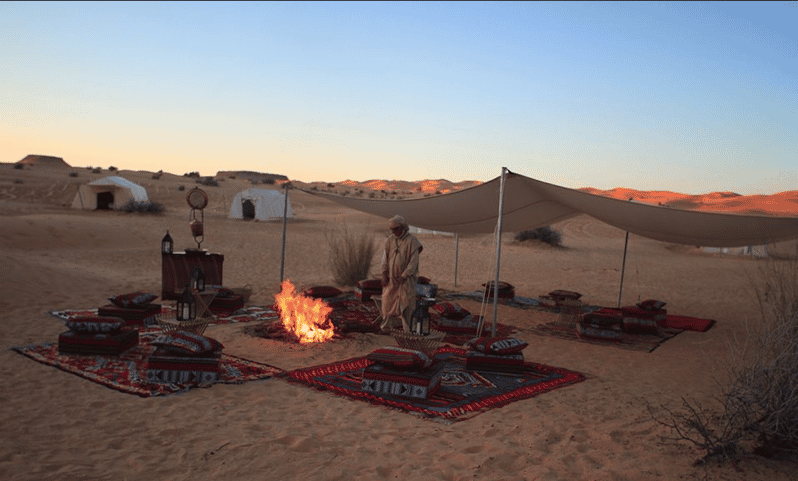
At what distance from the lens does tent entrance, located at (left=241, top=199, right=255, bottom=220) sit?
21.0m

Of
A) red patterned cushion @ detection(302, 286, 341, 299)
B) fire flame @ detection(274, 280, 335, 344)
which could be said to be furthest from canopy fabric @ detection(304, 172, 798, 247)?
fire flame @ detection(274, 280, 335, 344)

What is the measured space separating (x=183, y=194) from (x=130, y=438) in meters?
26.0

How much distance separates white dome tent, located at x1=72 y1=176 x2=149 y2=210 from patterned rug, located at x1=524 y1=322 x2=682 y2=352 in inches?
684

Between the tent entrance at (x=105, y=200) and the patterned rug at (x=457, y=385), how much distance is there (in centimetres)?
1845

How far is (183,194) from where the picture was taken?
89.7ft

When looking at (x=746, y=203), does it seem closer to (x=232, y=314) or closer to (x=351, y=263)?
(x=351, y=263)

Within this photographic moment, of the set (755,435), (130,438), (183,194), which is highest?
(183,194)

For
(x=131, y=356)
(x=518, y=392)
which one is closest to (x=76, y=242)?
(x=131, y=356)

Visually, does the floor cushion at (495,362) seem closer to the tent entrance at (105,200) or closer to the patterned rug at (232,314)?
the patterned rug at (232,314)

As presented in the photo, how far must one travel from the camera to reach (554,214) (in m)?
8.02

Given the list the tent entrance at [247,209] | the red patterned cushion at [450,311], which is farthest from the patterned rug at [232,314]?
the tent entrance at [247,209]

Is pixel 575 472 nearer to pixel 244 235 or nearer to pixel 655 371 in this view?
pixel 655 371

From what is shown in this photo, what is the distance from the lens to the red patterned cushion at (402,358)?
13.5 feet

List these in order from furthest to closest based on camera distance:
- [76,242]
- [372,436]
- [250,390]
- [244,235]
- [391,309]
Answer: [244,235], [76,242], [391,309], [250,390], [372,436]
